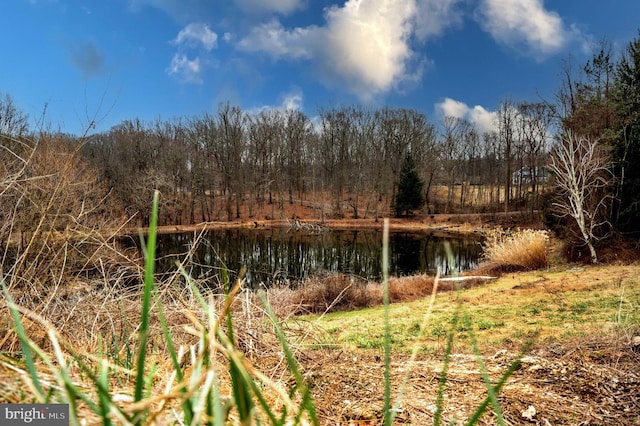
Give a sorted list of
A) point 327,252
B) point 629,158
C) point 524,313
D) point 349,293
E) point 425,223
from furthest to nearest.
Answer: point 425,223 < point 327,252 < point 629,158 < point 349,293 < point 524,313

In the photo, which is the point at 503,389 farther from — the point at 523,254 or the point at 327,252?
the point at 327,252

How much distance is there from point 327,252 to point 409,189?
2018cm

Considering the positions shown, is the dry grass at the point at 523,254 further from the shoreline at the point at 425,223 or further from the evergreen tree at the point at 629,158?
the shoreline at the point at 425,223

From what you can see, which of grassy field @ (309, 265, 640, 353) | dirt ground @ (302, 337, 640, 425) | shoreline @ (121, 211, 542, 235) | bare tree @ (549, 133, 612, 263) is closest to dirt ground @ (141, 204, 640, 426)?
dirt ground @ (302, 337, 640, 425)

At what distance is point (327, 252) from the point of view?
87.9 feet

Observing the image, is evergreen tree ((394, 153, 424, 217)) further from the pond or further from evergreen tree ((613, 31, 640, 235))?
evergreen tree ((613, 31, 640, 235))

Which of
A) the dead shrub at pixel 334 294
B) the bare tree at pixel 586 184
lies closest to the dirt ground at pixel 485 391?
the dead shrub at pixel 334 294

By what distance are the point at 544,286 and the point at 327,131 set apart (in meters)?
42.7

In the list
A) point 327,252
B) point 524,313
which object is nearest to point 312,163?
point 327,252

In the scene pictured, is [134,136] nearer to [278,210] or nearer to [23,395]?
[278,210]

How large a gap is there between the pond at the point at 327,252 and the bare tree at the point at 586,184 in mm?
5131

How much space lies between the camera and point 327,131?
51.1 meters

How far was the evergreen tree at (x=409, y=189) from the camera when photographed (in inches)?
1705

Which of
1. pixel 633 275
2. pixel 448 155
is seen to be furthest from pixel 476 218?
pixel 633 275
